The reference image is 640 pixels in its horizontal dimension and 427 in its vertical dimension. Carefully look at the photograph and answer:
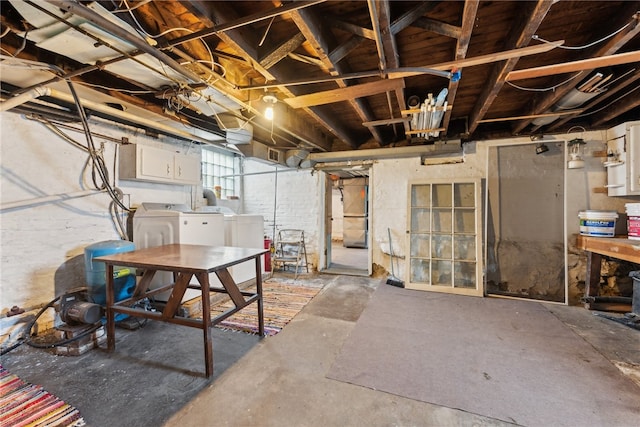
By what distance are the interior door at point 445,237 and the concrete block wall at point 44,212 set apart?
4.19 metres

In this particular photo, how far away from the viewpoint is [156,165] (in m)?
3.26

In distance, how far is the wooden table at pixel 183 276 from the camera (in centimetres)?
185

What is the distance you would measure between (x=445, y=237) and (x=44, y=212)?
16.1 ft

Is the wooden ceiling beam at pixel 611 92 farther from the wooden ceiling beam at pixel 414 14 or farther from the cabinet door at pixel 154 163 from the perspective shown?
the cabinet door at pixel 154 163

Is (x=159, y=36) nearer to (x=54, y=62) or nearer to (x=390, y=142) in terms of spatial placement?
(x=54, y=62)

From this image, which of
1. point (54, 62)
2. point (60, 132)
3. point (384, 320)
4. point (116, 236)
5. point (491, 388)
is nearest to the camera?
point (491, 388)

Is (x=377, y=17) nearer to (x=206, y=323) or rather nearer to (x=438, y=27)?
(x=438, y=27)

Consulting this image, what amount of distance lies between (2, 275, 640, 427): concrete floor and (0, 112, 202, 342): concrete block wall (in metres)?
0.64

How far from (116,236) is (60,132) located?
1.23 meters

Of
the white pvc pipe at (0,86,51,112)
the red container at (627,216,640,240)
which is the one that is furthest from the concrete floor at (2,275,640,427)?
the white pvc pipe at (0,86,51,112)

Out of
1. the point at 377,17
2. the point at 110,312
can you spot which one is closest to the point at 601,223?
the point at 377,17

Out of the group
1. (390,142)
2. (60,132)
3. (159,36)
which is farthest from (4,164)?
(390,142)

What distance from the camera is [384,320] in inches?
112

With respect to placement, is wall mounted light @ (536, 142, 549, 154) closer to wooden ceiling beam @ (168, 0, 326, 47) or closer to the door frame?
the door frame
